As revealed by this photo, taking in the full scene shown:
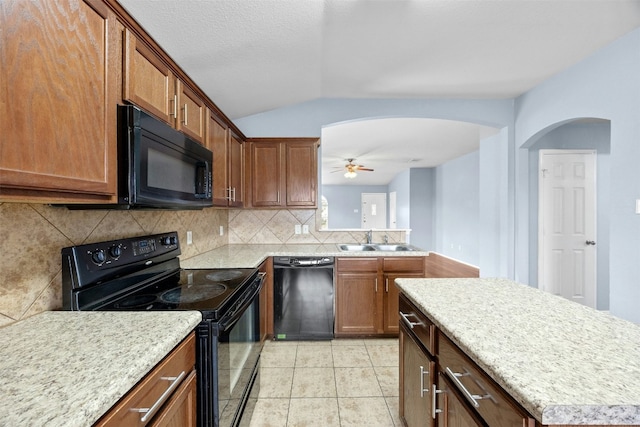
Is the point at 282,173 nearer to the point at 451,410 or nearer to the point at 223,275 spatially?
the point at 223,275

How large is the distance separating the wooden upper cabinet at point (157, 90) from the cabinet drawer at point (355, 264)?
1.70 metres

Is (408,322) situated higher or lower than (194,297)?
lower

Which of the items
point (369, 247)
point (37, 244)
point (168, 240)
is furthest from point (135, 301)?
point (369, 247)

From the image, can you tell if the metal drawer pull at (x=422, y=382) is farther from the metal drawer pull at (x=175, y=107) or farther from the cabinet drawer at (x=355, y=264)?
the metal drawer pull at (x=175, y=107)

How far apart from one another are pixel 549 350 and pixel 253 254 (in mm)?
2236

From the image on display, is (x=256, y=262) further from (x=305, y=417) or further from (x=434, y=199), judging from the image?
(x=434, y=199)

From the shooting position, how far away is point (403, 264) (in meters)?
2.90

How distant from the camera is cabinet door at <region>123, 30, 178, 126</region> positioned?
1.20m

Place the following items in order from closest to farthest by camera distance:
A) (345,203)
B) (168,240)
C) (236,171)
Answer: (168,240) < (236,171) < (345,203)

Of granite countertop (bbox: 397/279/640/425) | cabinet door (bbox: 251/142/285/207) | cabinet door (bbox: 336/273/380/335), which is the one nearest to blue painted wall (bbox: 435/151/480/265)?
cabinet door (bbox: 336/273/380/335)

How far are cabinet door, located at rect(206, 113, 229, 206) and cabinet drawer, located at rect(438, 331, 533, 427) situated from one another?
5.92 feet

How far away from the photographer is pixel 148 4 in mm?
1546

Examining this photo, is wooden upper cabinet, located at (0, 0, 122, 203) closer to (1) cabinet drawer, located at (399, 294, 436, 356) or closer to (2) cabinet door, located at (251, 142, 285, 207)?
(1) cabinet drawer, located at (399, 294, 436, 356)

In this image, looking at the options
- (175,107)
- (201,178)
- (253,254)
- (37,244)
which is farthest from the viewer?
(253,254)
